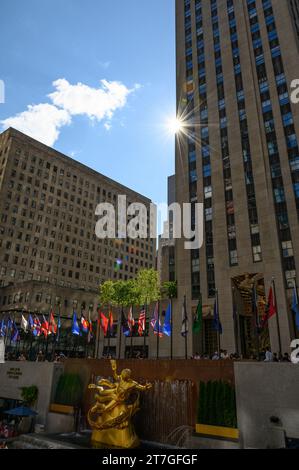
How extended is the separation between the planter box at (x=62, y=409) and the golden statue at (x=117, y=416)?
23.6 feet

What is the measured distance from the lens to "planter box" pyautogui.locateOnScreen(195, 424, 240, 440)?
2069 cm

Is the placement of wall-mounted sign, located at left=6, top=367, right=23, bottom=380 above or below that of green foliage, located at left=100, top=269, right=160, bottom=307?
below

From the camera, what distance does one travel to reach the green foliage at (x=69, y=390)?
29894mm

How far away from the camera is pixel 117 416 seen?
72.0ft

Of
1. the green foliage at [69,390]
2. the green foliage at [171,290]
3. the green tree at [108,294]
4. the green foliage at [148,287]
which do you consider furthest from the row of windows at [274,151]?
the green tree at [108,294]

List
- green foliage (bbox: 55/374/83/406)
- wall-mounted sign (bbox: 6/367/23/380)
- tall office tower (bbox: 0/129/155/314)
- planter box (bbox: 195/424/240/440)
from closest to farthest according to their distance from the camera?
planter box (bbox: 195/424/240/440) → green foliage (bbox: 55/374/83/406) → wall-mounted sign (bbox: 6/367/23/380) → tall office tower (bbox: 0/129/155/314)

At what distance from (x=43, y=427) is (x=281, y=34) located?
2595 inches

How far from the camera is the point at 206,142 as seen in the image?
60.8 m

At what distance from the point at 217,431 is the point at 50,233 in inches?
3577

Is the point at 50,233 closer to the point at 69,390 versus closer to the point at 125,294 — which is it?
the point at 125,294

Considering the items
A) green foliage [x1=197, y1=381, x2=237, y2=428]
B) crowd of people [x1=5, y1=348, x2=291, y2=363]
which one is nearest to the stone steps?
green foliage [x1=197, y1=381, x2=237, y2=428]

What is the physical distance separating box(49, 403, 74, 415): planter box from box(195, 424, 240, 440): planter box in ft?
41.2

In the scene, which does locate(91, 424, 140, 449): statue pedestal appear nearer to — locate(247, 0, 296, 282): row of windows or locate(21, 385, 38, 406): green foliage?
locate(21, 385, 38, 406): green foliage

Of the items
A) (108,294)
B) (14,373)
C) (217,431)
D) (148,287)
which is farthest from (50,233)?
(217,431)
